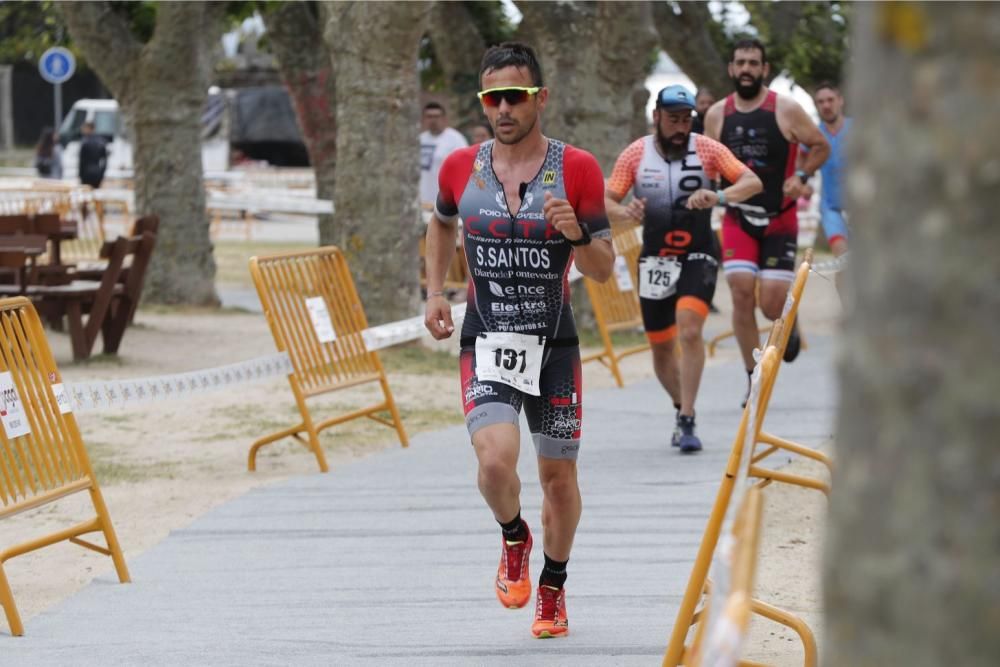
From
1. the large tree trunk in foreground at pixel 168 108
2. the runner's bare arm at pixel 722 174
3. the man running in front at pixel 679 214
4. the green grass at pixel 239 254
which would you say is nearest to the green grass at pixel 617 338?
the large tree trunk in foreground at pixel 168 108

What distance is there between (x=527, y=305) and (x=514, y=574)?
886 millimetres

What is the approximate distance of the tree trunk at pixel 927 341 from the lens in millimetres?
1538

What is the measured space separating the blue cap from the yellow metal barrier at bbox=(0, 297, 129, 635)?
149 inches

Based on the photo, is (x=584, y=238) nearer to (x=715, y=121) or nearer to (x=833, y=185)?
(x=715, y=121)

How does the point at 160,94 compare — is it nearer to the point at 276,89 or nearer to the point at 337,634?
the point at 337,634

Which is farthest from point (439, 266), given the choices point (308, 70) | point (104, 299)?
point (308, 70)

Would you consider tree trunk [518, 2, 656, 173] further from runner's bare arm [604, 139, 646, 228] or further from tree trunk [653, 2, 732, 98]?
tree trunk [653, 2, 732, 98]

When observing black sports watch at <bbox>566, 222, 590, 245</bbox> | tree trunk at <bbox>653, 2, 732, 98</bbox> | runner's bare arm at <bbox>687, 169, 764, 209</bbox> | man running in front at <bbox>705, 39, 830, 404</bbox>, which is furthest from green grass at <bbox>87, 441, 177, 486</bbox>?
tree trunk at <bbox>653, 2, 732, 98</bbox>

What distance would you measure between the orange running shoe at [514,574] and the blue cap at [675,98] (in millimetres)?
3835

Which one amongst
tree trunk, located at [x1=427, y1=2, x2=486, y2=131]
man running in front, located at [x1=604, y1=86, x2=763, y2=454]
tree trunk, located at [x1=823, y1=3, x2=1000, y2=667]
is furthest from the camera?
tree trunk, located at [x1=427, y1=2, x2=486, y2=131]

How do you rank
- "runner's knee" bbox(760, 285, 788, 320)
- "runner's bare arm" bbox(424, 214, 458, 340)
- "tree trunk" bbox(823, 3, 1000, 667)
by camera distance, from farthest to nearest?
"runner's knee" bbox(760, 285, 788, 320) → "runner's bare arm" bbox(424, 214, 458, 340) → "tree trunk" bbox(823, 3, 1000, 667)

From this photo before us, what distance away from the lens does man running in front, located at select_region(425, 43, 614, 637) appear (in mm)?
5438

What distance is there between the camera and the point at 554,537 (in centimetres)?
547

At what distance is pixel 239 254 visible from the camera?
28328 mm
